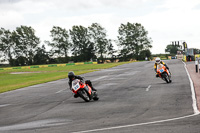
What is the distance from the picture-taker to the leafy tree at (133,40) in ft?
395

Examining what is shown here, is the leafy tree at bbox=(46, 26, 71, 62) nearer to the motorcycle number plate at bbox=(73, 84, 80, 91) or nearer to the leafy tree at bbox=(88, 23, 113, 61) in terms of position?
the leafy tree at bbox=(88, 23, 113, 61)

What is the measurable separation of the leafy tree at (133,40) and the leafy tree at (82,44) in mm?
11536

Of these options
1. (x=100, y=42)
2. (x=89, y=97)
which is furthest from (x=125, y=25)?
(x=89, y=97)

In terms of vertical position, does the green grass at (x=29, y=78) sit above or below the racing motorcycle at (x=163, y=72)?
below

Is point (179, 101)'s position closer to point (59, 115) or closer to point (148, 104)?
point (148, 104)

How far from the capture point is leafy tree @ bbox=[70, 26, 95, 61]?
406 ft

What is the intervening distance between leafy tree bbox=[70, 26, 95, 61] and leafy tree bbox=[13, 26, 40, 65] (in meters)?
14.0

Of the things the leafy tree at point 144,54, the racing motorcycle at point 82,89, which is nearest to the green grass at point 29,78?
the racing motorcycle at point 82,89

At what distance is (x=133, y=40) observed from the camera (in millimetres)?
121438

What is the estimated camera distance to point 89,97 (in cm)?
1378

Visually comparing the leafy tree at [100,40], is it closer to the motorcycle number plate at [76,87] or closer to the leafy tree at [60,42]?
the leafy tree at [60,42]

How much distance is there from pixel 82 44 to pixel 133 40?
771 inches

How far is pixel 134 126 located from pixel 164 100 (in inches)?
193

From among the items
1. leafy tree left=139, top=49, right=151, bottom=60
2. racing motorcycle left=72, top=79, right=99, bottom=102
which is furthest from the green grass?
leafy tree left=139, top=49, right=151, bottom=60
